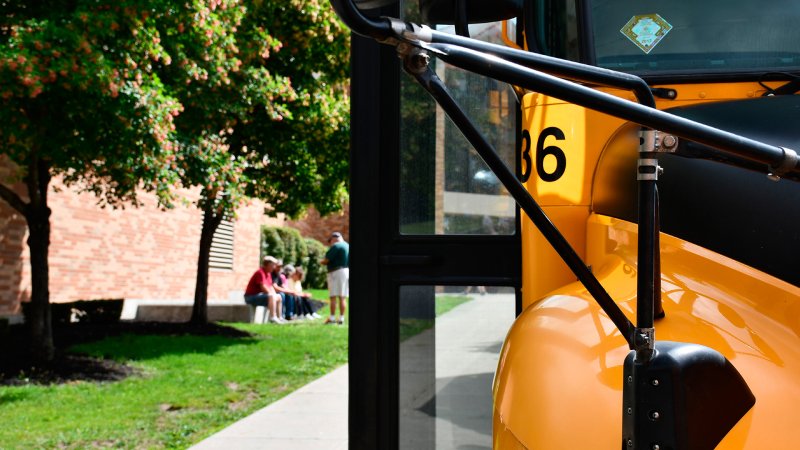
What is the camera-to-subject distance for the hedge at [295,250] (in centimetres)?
2825

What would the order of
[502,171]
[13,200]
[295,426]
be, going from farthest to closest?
[13,200] < [295,426] < [502,171]

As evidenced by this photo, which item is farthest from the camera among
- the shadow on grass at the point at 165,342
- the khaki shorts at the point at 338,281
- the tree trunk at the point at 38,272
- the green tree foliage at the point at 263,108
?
the khaki shorts at the point at 338,281

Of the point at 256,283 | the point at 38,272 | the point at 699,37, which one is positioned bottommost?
the point at 256,283

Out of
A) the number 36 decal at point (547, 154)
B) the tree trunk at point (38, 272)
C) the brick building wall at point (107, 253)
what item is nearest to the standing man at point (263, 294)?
the brick building wall at point (107, 253)

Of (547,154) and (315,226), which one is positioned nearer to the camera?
(547,154)

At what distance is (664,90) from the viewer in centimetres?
207

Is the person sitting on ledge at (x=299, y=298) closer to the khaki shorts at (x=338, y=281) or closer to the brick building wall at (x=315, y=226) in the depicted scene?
the khaki shorts at (x=338, y=281)

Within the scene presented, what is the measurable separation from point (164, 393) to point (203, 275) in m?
7.40

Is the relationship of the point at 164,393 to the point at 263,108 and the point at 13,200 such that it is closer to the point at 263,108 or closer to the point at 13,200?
the point at 13,200

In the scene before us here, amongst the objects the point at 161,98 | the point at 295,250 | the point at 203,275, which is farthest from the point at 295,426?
the point at 295,250

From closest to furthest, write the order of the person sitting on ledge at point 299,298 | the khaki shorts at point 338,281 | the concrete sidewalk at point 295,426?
the concrete sidewalk at point 295,426
the khaki shorts at point 338,281
the person sitting on ledge at point 299,298

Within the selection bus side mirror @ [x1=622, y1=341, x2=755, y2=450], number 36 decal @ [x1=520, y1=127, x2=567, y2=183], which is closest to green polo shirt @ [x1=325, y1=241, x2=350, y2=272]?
number 36 decal @ [x1=520, y1=127, x2=567, y2=183]

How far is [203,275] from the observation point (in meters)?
16.1

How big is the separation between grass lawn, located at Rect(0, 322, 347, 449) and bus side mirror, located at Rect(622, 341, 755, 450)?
20.8 feet
